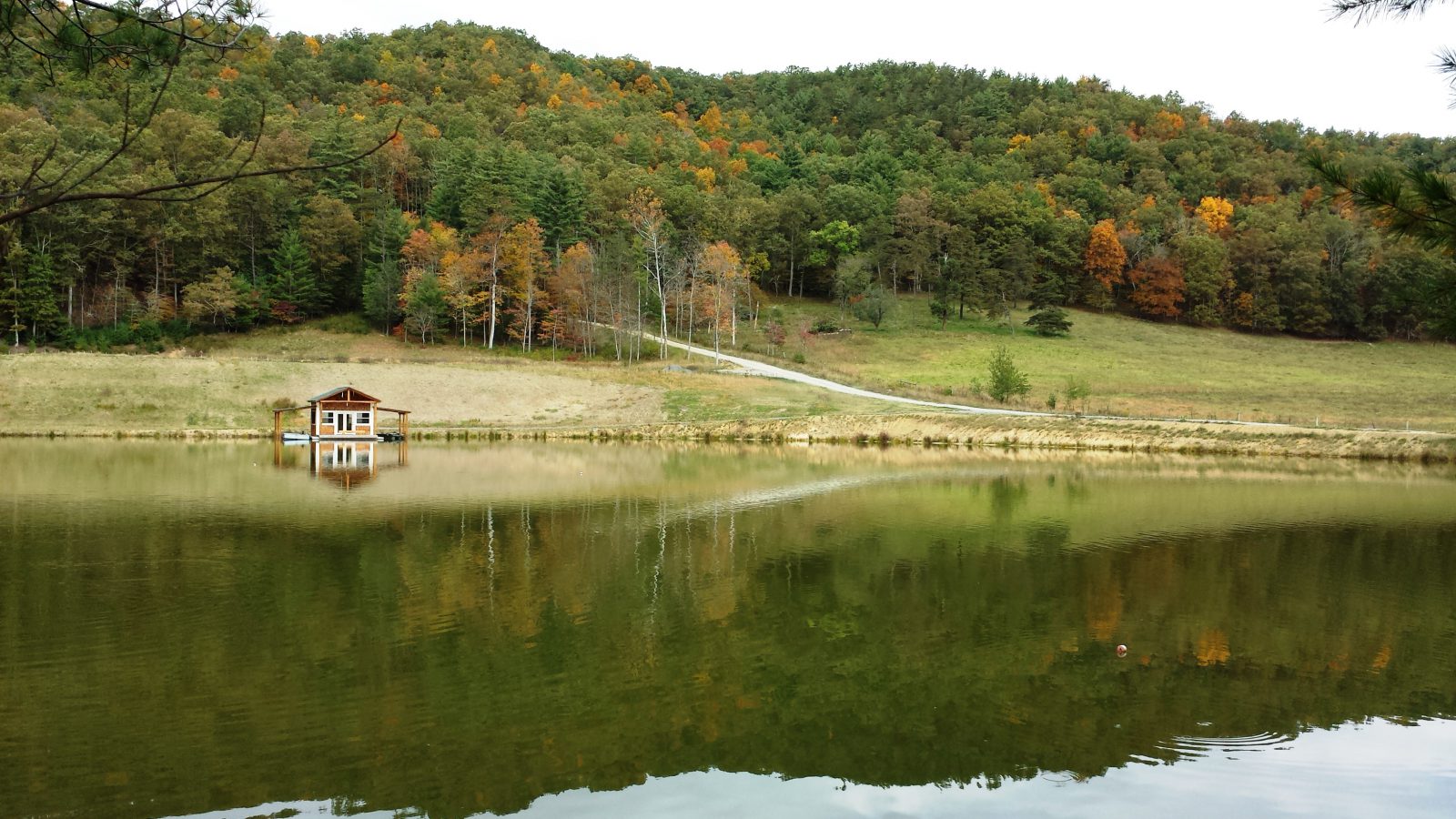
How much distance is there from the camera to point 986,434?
45.3m

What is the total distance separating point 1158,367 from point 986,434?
3734 centimetres

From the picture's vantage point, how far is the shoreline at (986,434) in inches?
1584

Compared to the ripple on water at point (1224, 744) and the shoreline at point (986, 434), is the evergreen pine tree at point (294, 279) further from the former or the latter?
the ripple on water at point (1224, 744)

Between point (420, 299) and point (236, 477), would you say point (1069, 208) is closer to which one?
point (420, 299)

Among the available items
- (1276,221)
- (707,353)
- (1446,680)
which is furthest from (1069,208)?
(1446,680)

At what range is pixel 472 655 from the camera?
36.8 ft

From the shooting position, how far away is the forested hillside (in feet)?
244

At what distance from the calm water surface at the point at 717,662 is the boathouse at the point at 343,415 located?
24306 mm

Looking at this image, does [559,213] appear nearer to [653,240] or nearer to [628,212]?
[628,212]

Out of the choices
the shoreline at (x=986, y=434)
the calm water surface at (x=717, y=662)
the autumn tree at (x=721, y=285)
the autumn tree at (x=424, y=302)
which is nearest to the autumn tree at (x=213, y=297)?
the autumn tree at (x=424, y=302)

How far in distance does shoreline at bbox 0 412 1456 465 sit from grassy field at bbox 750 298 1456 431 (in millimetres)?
4944

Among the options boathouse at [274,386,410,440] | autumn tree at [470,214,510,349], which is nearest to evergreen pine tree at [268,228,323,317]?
autumn tree at [470,214,510,349]

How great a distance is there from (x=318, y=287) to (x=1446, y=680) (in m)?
83.4

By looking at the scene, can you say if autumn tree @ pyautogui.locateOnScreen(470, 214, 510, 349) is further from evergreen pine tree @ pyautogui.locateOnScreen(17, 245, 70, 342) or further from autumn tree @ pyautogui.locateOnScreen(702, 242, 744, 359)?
evergreen pine tree @ pyautogui.locateOnScreen(17, 245, 70, 342)
